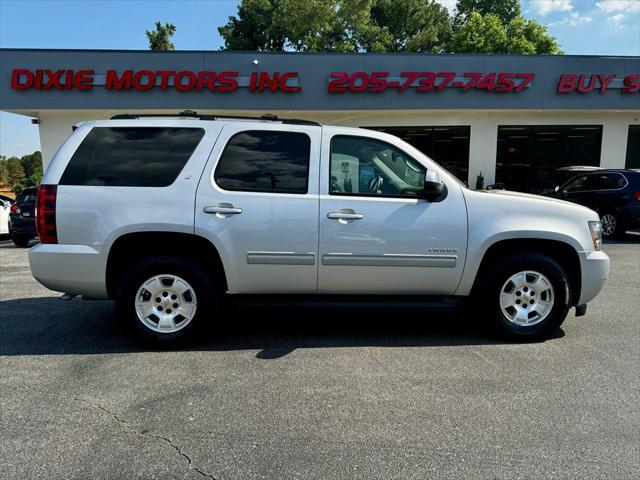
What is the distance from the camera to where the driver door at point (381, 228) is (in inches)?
165

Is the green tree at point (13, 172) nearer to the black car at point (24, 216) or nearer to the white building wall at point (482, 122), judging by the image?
the white building wall at point (482, 122)

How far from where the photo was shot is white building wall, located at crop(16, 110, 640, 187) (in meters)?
15.9

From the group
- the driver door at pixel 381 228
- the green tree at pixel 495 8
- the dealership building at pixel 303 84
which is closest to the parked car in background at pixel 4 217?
the dealership building at pixel 303 84

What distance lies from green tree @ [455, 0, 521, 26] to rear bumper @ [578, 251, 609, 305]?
4598cm

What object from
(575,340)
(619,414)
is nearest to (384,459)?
(619,414)

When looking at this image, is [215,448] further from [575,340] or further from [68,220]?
[575,340]

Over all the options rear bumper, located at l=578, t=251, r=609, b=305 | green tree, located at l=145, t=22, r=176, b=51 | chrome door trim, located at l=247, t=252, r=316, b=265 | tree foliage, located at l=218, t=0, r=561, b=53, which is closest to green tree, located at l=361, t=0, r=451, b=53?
tree foliage, located at l=218, t=0, r=561, b=53

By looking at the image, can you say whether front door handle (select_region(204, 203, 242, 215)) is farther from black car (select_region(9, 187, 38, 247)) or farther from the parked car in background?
the parked car in background

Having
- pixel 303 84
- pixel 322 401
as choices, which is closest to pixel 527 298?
pixel 322 401

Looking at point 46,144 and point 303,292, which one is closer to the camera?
point 303,292

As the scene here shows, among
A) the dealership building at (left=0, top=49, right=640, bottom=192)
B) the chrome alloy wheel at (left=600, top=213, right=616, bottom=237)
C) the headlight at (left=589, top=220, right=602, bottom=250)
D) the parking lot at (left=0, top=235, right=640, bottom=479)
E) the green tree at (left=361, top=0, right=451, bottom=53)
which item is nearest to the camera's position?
the parking lot at (left=0, top=235, right=640, bottom=479)

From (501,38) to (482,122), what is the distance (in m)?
20.0

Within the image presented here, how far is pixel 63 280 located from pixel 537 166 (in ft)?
54.2

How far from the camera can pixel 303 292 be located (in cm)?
440
